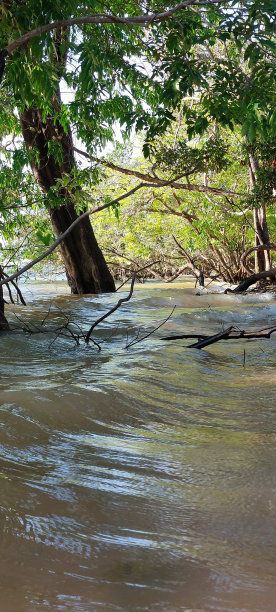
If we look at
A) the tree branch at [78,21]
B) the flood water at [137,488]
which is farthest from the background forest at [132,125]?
the flood water at [137,488]

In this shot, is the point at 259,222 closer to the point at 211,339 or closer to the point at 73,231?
the point at 73,231

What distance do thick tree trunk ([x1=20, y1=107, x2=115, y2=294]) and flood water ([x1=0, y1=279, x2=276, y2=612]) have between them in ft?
22.3

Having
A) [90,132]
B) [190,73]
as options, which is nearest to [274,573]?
[190,73]

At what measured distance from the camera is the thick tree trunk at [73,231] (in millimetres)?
10320

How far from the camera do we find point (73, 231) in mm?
11539

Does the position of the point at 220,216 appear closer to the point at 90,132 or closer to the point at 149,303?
the point at 149,303

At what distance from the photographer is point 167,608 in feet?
4.45

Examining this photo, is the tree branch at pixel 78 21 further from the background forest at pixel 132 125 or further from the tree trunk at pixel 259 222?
the tree trunk at pixel 259 222

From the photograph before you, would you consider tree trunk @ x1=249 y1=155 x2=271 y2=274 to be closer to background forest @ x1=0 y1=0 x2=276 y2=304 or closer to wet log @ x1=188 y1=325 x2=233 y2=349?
background forest @ x1=0 y1=0 x2=276 y2=304

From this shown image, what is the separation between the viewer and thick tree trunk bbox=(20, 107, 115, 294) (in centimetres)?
1032

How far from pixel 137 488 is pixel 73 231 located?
9789 mm

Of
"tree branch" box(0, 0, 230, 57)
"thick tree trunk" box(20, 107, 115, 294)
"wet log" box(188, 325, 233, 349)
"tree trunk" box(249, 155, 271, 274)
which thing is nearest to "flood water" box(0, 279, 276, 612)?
"wet log" box(188, 325, 233, 349)

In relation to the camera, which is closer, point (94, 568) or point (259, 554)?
point (94, 568)

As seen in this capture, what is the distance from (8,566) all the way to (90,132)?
255 inches
